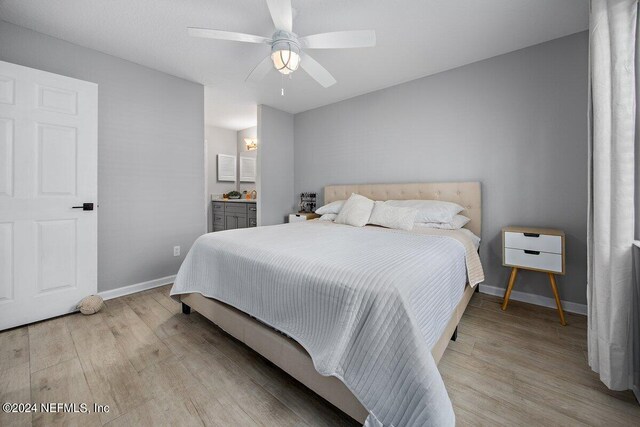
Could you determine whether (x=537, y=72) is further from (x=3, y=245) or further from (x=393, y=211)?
(x=3, y=245)

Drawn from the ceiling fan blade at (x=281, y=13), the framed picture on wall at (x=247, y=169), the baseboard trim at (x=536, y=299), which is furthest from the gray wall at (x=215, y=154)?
the baseboard trim at (x=536, y=299)

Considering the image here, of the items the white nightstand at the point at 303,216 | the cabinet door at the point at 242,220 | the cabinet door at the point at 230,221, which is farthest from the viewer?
the cabinet door at the point at 230,221

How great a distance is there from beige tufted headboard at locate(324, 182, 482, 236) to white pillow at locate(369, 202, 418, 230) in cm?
50

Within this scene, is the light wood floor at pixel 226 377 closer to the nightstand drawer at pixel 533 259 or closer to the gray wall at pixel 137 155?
the nightstand drawer at pixel 533 259

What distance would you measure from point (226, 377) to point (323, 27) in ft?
8.62

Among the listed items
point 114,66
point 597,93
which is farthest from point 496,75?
Answer: point 114,66

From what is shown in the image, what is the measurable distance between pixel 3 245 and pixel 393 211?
3254mm

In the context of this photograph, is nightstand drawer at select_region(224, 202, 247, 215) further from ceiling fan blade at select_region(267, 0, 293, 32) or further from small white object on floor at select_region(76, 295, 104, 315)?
ceiling fan blade at select_region(267, 0, 293, 32)

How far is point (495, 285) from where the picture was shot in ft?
8.65

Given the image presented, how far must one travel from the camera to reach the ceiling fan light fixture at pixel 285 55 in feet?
5.92

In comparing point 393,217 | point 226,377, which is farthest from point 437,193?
point 226,377

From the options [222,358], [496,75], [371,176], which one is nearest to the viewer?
[222,358]

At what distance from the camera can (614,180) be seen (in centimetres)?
127

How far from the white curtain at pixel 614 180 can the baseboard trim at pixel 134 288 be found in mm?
3698
